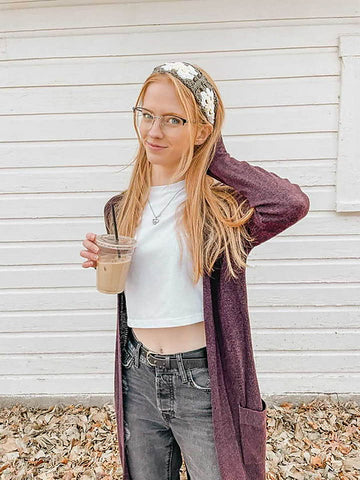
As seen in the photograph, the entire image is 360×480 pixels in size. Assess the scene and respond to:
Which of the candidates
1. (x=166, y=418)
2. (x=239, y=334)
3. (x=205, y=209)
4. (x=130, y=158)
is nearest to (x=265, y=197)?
(x=205, y=209)

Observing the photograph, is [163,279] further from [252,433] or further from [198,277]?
[252,433]

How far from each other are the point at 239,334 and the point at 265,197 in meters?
0.45

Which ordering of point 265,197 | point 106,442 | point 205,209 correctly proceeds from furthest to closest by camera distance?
1. point 106,442
2. point 205,209
3. point 265,197

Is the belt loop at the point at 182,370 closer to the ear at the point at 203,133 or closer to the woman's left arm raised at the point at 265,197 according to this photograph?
the woman's left arm raised at the point at 265,197

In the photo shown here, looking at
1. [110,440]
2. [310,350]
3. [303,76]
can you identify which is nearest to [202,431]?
[110,440]

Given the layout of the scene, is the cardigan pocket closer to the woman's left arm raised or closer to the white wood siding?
the woman's left arm raised

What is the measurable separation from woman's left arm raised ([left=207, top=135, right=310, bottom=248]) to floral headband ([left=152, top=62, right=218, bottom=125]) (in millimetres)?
189

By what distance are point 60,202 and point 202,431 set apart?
1.99 m

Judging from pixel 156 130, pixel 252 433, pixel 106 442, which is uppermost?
pixel 156 130

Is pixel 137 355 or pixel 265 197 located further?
pixel 137 355

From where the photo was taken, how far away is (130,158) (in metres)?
3.07

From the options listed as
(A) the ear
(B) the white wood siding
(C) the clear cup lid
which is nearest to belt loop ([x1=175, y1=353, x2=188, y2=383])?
(C) the clear cup lid

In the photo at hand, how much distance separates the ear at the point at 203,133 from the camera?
156cm

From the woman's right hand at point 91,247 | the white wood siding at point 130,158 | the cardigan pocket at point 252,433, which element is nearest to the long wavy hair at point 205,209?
the woman's right hand at point 91,247
